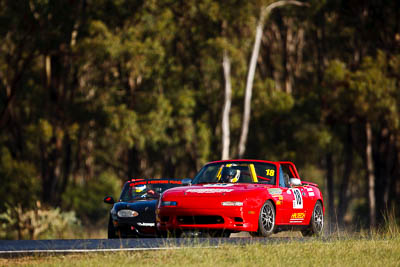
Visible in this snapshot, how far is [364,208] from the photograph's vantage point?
5188 centimetres

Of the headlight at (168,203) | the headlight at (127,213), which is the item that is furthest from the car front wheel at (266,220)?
the headlight at (127,213)

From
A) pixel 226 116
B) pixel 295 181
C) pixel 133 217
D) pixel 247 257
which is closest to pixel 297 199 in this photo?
pixel 295 181

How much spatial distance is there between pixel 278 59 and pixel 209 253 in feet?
140

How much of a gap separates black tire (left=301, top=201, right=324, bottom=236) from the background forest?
62.4ft

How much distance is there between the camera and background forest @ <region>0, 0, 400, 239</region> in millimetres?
39094

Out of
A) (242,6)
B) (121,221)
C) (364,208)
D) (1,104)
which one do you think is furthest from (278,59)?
(121,221)

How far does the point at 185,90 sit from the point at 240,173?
29.9 meters

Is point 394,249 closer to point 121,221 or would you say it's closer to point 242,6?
point 121,221

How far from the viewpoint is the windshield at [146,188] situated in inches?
725

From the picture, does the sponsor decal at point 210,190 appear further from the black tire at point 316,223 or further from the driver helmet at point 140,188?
the driver helmet at point 140,188

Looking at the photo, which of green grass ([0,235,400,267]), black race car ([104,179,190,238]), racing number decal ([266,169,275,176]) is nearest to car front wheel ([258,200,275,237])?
racing number decal ([266,169,275,176])

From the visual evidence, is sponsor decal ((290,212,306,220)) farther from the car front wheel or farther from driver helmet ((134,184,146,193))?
driver helmet ((134,184,146,193))

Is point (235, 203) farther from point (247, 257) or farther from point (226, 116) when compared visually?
point (226, 116)

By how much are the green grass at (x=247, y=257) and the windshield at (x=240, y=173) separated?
273 centimetres
